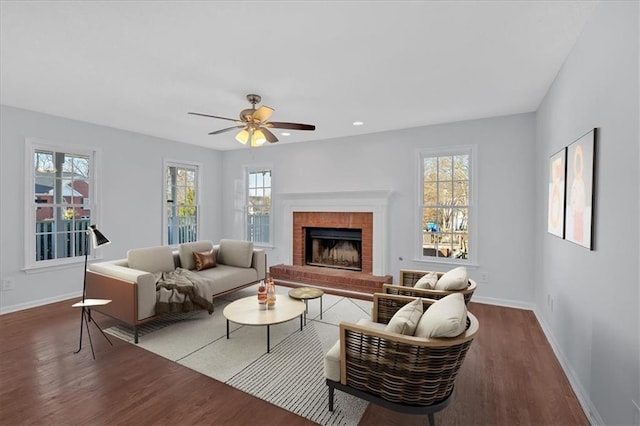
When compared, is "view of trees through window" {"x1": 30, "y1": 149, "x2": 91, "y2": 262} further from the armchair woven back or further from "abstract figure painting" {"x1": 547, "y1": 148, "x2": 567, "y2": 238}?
"abstract figure painting" {"x1": 547, "y1": 148, "x2": 567, "y2": 238}

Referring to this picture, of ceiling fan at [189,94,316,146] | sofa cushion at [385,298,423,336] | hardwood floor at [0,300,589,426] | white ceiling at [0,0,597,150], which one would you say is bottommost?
hardwood floor at [0,300,589,426]

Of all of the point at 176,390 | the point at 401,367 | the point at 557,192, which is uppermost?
the point at 557,192

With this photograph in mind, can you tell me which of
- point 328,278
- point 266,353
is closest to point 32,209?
point 266,353

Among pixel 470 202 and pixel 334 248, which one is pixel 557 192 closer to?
pixel 470 202

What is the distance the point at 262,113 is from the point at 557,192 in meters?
2.91

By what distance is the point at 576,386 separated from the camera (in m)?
2.31

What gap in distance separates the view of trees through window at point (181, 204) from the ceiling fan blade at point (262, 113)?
11.8ft

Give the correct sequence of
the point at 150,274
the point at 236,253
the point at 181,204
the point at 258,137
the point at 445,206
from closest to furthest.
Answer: the point at 150,274 < the point at 258,137 < the point at 445,206 < the point at 236,253 < the point at 181,204

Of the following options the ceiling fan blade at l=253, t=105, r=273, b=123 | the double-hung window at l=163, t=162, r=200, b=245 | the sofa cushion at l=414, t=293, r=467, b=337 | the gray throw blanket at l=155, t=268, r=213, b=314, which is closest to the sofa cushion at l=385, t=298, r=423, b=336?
the sofa cushion at l=414, t=293, r=467, b=337

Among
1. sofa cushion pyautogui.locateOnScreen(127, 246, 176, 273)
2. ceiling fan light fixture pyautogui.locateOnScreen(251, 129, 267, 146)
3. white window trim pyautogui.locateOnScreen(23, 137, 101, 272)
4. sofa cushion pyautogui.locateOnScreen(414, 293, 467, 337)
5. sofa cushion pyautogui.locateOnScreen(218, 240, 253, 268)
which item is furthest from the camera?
sofa cushion pyautogui.locateOnScreen(218, 240, 253, 268)

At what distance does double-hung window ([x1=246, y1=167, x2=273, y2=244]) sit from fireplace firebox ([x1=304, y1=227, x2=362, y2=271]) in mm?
988

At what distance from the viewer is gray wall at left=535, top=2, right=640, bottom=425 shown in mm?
1567

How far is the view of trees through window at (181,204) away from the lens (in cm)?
610

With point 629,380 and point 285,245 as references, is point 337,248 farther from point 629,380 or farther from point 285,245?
point 629,380
